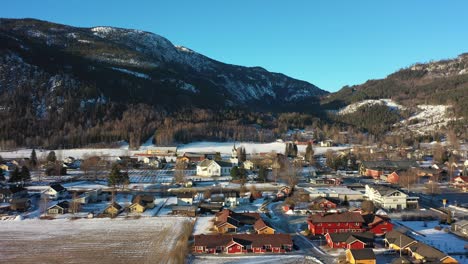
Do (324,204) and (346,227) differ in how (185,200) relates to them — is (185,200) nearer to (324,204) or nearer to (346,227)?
(324,204)

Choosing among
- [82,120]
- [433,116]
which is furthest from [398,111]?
[82,120]

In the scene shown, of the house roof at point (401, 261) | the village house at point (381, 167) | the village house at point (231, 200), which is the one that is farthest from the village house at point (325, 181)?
the house roof at point (401, 261)

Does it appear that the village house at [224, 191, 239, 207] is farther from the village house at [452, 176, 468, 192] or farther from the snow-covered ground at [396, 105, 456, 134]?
the snow-covered ground at [396, 105, 456, 134]

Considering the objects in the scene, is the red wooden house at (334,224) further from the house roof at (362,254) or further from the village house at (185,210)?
the village house at (185,210)

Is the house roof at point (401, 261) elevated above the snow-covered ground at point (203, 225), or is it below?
above

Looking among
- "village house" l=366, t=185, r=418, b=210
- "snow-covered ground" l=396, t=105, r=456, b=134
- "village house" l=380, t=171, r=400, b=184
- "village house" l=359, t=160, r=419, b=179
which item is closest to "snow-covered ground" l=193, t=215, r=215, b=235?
"village house" l=366, t=185, r=418, b=210

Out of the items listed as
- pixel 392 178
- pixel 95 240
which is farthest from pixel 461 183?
pixel 95 240
